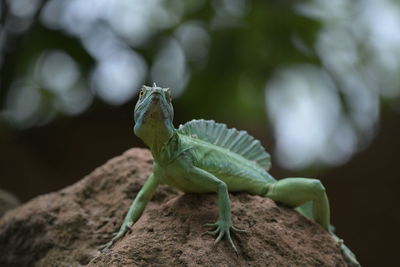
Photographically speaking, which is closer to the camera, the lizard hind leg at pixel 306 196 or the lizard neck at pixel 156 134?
the lizard neck at pixel 156 134

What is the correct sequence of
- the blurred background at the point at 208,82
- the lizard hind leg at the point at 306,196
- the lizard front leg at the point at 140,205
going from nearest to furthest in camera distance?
the lizard front leg at the point at 140,205, the lizard hind leg at the point at 306,196, the blurred background at the point at 208,82

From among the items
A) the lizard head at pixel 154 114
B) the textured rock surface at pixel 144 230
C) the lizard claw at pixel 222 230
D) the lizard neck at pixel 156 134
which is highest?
the lizard head at pixel 154 114

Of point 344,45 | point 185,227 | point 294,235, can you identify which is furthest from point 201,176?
point 344,45

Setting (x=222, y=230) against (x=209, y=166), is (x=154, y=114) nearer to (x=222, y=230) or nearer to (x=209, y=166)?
(x=209, y=166)

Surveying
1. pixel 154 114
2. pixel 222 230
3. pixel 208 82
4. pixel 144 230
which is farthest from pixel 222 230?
pixel 208 82

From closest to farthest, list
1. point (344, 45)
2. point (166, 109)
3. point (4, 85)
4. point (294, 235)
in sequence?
point (166, 109)
point (294, 235)
point (4, 85)
point (344, 45)

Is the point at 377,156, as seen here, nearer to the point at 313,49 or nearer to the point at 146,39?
the point at 313,49

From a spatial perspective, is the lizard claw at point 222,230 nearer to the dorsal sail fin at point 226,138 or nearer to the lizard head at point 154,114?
the lizard head at point 154,114

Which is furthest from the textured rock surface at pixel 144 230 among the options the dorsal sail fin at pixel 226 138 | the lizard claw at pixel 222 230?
the dorsal sail fin at pixel 226 138

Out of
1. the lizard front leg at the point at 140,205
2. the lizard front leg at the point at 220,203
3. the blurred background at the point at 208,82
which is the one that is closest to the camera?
the lizard front leg at the point at 220,203
